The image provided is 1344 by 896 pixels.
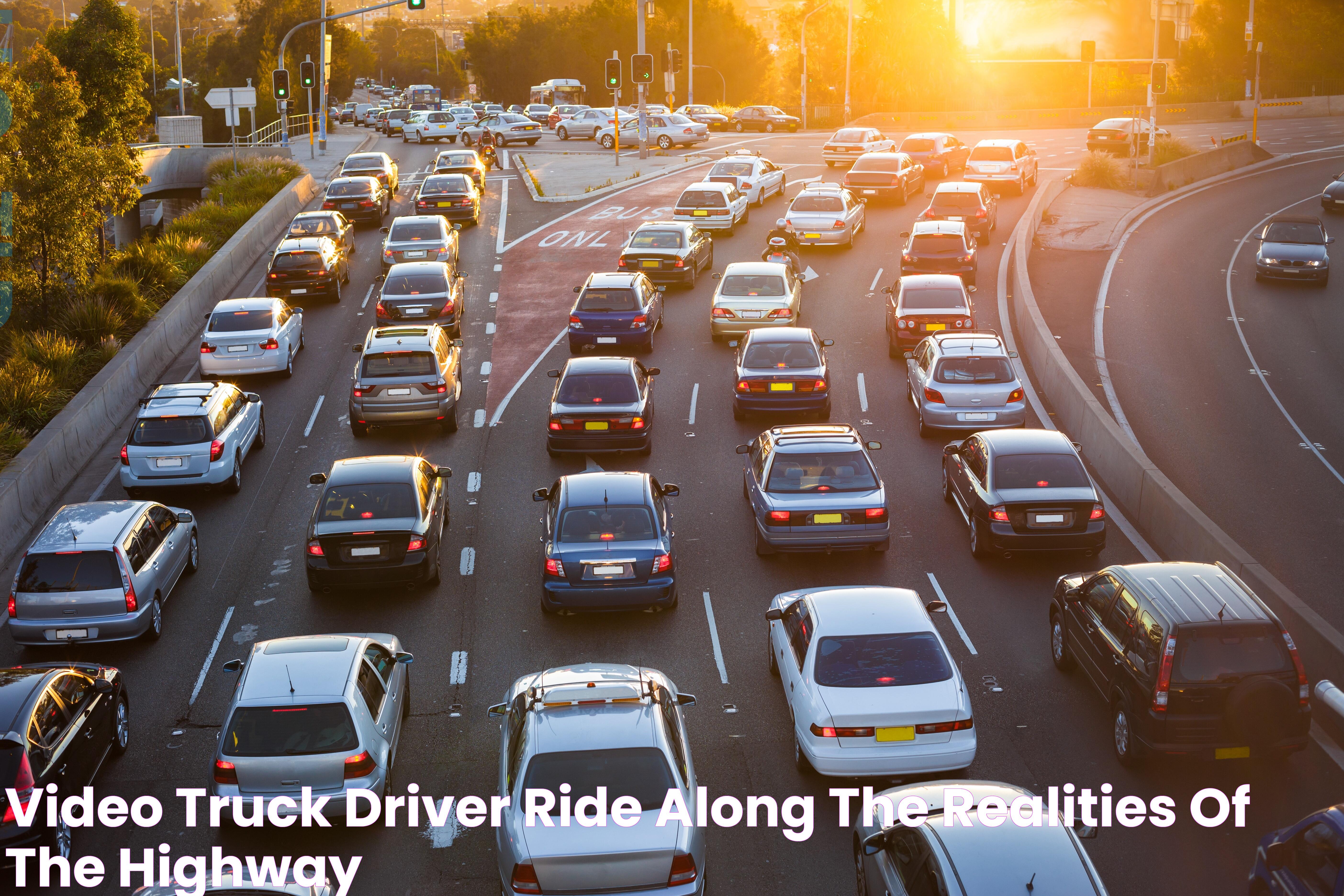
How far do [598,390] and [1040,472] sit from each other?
22.9 ft

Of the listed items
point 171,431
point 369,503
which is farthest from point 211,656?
point 171,431

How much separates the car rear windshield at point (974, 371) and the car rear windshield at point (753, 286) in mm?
5881

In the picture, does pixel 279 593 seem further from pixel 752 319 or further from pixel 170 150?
pixel 170 150

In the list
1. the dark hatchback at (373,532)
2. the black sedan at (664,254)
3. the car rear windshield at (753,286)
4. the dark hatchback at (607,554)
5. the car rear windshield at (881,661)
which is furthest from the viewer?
the black sedan at (664,254)

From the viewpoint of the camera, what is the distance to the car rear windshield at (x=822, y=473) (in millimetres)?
15844

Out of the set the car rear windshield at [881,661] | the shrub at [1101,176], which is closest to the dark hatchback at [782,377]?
the car rear windshield at [881,661]

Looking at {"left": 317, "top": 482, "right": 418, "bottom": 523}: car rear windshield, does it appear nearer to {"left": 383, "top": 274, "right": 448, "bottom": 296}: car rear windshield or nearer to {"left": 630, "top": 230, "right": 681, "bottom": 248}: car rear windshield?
{"left": 383, "top": 274, "right": 448, "bottom": 296}: car rear windshield

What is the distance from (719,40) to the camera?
119625 mm

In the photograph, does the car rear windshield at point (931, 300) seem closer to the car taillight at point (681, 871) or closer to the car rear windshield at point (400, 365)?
the car rear windshield at point (400, 365)

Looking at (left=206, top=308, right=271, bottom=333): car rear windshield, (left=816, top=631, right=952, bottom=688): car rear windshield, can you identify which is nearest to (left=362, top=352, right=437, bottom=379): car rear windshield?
(left=206, top=308, right=271, bottom=333): car rear windshield

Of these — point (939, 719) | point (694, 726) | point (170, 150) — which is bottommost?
point (694, 726)

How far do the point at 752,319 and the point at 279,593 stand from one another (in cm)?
1244

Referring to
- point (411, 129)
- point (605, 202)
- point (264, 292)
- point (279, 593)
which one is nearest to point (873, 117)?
point (411, 129)

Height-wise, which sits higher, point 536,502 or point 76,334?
point 76,334
